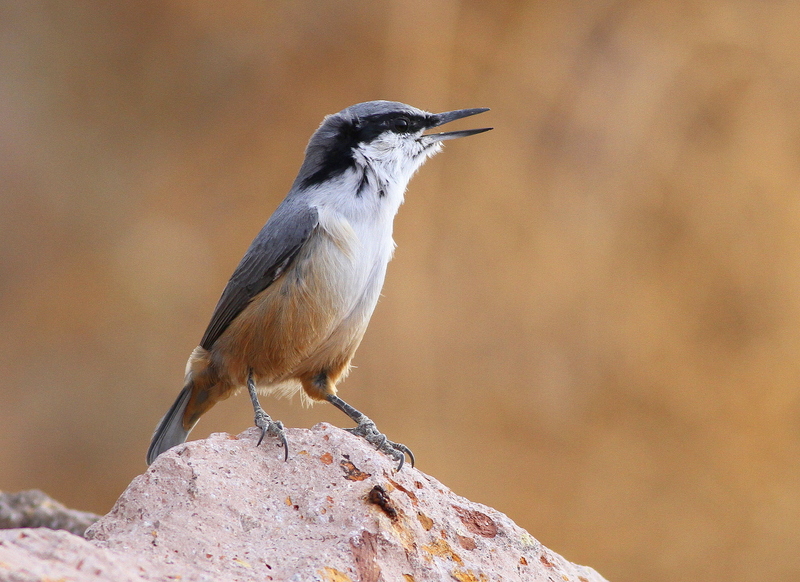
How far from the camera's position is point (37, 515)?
4254mm

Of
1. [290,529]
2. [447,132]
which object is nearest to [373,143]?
[447,132]

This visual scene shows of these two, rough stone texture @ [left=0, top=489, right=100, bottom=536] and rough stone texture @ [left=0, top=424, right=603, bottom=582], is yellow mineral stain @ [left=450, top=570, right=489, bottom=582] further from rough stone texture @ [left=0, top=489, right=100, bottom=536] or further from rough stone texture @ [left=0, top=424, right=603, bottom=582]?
rough stone texture @ [left=0, top=489, right=100, bottom=536]

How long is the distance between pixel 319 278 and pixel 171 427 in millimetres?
1137

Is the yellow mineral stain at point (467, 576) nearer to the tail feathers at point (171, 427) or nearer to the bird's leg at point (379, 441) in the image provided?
the bird's leg at point (379, 441)

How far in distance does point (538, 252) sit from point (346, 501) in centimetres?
660

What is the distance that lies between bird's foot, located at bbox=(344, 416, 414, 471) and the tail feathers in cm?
103

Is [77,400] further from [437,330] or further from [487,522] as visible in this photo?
[487,522]

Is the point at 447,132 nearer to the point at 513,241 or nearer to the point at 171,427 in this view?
the point at 171,427

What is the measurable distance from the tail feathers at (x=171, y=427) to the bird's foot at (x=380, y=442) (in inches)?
40.4

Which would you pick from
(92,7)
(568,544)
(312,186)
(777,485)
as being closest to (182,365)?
(92,7)

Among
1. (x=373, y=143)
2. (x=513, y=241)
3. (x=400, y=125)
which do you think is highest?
(x=513, y=241)

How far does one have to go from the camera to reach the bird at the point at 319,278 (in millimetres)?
3543

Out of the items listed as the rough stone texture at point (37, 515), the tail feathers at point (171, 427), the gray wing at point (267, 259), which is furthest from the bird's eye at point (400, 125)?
the rough stone texture at point (37, 515)

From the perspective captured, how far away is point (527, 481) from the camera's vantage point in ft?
28.4
